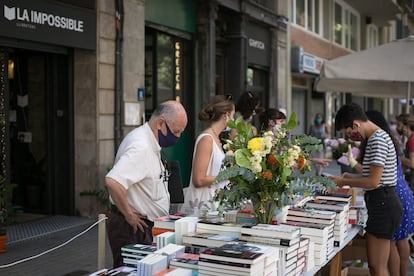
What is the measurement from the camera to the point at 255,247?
114 inches

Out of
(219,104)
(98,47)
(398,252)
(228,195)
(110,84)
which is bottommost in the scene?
(398,252)

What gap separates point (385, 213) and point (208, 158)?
5.22 feet

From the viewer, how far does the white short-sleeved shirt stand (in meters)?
3.58

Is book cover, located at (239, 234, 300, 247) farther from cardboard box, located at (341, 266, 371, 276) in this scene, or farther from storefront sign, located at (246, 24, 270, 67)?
storefront sign, located at (246, 24, 270, 67)

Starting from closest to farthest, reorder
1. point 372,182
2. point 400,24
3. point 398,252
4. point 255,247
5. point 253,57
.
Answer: point 255,247 → point 372,182 → point 398,252 → point 253,57 → point 400,24

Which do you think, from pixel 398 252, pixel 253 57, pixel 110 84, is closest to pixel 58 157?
pixel 110 84

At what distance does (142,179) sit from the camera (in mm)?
3697

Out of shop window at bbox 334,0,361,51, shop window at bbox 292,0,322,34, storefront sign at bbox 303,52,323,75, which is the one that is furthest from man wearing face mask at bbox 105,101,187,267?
shop window at bbox 334,0,361,51

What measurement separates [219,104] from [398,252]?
2278mm

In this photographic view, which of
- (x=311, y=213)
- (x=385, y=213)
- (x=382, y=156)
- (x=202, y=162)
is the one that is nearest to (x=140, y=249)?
(x=311, y=213)

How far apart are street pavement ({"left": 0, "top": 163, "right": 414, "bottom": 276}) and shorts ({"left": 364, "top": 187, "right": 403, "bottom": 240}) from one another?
1775 mm

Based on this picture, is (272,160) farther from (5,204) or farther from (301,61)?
(301,61)

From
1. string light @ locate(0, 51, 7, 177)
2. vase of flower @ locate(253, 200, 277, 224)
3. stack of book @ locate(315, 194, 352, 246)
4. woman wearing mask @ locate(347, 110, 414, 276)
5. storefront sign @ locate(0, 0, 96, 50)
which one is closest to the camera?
vase of flower @ locate(253, 200, 277, 224)

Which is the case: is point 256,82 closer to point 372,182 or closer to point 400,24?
point 372,182
